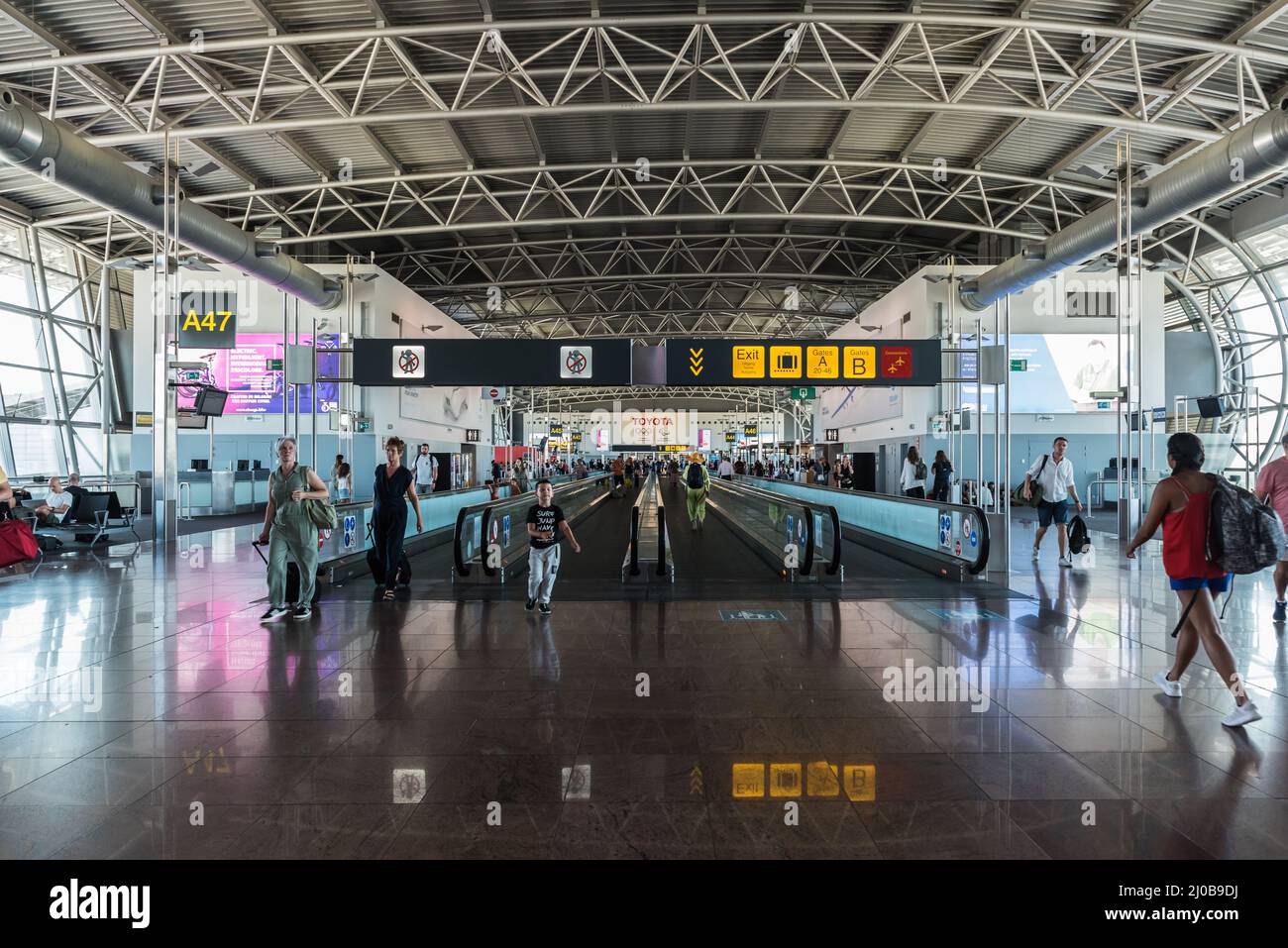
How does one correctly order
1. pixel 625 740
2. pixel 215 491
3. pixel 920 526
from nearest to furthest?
pixel 625 740 < pixel 920 526 < pixel 215 491

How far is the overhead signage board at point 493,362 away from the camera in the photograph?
1578 centimetres

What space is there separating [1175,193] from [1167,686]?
13.8m

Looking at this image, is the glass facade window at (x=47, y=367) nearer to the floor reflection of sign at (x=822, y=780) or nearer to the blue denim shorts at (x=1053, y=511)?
the floor reflection of sign at (x=822, y=780)

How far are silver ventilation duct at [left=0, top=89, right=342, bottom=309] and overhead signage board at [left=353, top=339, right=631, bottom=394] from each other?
15.3 feet

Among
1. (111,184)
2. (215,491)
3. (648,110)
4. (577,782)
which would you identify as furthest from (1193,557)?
(215,491)

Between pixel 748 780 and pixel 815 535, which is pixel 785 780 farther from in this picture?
pixel 815 535

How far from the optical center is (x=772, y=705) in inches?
191

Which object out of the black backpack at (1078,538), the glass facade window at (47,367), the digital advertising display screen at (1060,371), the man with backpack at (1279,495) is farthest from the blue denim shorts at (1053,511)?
the glass facade window at (47,367)

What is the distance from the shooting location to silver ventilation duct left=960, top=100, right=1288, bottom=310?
11.9 m

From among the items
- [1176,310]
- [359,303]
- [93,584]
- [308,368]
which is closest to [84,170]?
[308,368]

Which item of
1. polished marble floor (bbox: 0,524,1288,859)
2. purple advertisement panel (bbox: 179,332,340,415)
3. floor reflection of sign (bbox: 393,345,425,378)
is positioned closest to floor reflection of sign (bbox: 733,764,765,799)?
polished marble floor (bbox: 0,524,1288,859)

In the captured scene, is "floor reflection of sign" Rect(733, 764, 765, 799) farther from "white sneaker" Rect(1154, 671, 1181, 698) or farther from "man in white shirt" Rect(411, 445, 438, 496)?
"man in white shirt" Rect(411, 445, 438, 496)

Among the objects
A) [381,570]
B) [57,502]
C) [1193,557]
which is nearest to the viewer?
[1193,557]

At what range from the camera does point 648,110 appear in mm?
15562
